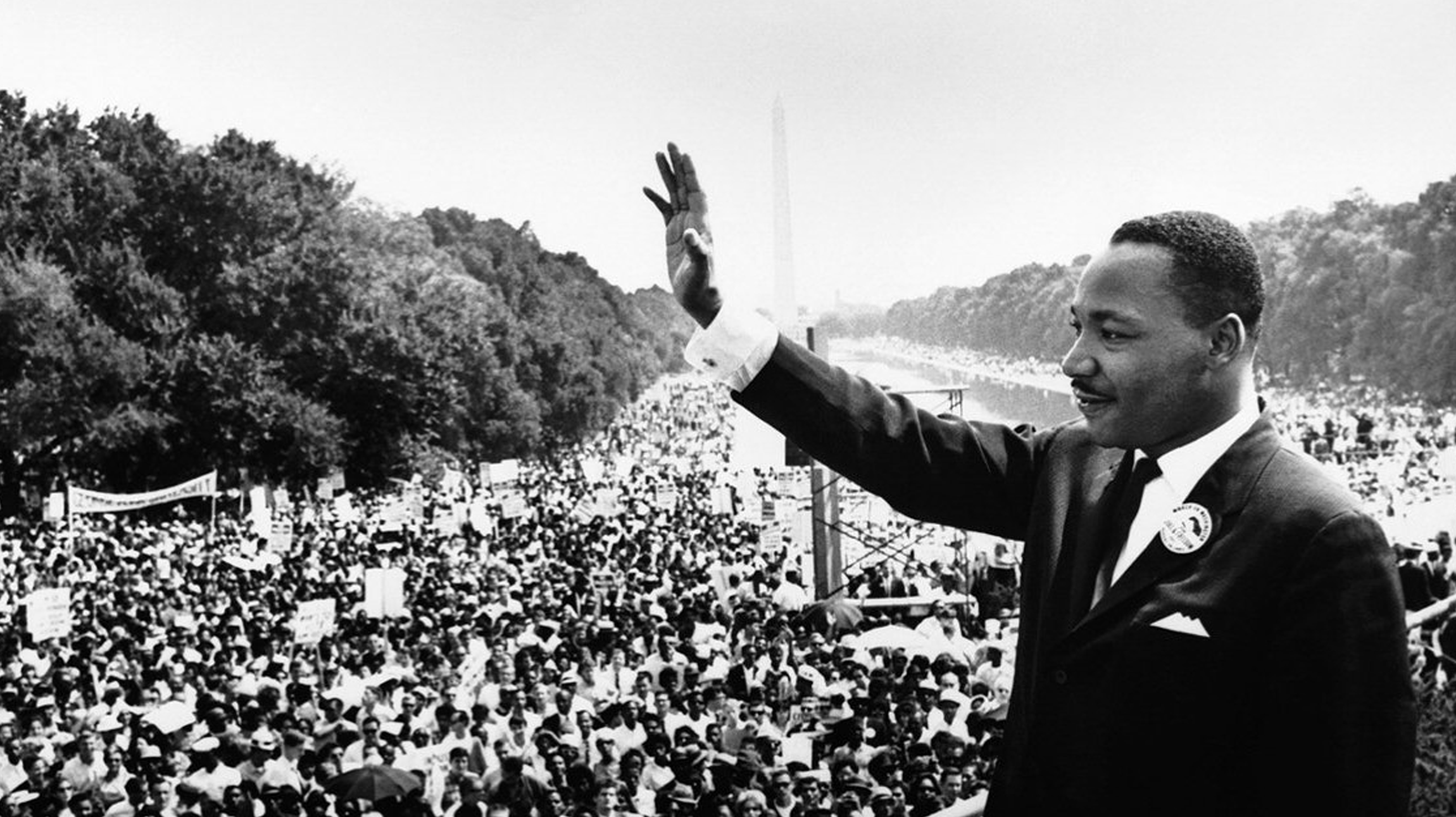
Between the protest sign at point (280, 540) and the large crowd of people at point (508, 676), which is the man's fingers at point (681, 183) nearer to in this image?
the large crowd of people at point (508, 676)

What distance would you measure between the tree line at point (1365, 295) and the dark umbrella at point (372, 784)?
27.7 meters

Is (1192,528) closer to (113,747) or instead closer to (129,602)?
(113,747)

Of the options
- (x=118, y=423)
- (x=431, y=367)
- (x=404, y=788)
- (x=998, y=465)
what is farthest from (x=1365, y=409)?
(x=998, y=465)

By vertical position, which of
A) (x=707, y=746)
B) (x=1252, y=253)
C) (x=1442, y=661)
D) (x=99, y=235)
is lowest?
(x=707, y=746)

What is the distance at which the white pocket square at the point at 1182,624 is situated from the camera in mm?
1564

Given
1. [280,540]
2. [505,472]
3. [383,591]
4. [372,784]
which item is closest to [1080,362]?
[372,784]

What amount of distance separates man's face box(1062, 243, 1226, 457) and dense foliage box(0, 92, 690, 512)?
96.9 ft

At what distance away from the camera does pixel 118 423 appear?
94.4 feet

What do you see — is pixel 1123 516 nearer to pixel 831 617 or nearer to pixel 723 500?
pixel 831 617

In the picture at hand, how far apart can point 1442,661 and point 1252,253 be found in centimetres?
341

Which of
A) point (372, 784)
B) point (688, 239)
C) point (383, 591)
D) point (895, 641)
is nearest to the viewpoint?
point (688, 239)

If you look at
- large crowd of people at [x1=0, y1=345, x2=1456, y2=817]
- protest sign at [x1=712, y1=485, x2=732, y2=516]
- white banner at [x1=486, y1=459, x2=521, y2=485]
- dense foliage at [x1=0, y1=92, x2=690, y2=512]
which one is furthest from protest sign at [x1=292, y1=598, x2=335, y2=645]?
dense foliage at [x1=0, y1=92, x2=690, y2=512]

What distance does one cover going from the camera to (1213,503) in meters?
1.64

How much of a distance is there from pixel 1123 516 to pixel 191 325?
32700 millimetres
